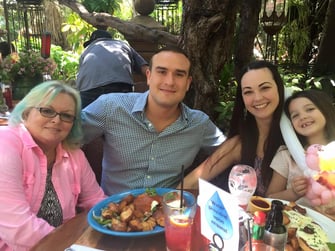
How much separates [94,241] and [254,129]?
1.14 m

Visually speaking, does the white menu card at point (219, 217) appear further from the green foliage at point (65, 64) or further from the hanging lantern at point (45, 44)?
the green foliage at point (65, 64)

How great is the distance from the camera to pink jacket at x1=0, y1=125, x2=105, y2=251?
1.53m

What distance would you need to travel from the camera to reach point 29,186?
1.68 m

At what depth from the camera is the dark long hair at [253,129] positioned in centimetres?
197

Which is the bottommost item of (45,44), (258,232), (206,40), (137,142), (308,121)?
(137,142)

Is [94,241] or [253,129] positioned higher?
[253,129]

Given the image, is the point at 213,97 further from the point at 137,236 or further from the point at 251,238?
the point at 251,238

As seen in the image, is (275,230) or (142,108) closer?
(275,230)

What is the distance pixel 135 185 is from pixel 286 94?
1.04 m

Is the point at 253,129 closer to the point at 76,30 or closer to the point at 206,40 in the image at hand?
the point at 206,40

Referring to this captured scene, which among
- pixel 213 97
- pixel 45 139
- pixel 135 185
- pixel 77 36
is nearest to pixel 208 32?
pixel 213 97

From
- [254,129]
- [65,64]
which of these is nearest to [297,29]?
[65,64]

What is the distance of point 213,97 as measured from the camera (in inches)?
145

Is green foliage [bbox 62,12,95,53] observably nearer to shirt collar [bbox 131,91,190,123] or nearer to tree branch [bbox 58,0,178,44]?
tree branch [bbox 58,0,178,44]
